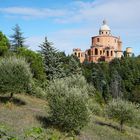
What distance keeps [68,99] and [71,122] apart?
1747 mm

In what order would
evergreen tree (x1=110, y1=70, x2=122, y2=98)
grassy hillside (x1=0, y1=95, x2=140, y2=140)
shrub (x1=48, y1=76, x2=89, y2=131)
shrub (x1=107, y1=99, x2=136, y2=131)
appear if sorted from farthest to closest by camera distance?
evergreen tree (x1=110, y1=70, x2=122, y2=98) → shrub (x1=107, y1=99, x2=136, y2=131) → shrub (x1=48, y1=76, x2=89, y2=131) → grassy hillside (x1=0, y1=95, x2=140, y2=140)

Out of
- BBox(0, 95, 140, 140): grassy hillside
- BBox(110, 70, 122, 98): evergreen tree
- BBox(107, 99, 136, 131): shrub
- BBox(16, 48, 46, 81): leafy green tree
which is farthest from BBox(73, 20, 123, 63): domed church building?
BBox(0, 95, 140, 140): grassy hillside

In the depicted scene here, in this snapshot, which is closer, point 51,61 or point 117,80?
point 51,61

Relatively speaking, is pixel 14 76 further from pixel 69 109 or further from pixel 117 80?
pixel 117 80

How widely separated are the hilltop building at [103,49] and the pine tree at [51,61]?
8456cm

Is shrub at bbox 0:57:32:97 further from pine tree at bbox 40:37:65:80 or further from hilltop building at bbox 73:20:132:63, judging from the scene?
hilltop building at bbox 73:20:132:63

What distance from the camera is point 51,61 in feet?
203

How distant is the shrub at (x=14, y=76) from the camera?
3055 cm

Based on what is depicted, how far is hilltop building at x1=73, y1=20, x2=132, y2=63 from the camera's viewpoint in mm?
149875

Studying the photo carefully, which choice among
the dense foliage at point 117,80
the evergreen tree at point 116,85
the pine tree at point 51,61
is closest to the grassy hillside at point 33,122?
the pine tree at point 51,61

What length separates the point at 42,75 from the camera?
186 feet

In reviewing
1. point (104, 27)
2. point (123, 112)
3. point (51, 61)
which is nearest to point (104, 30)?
point (104, 27)

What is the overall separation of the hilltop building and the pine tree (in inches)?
3329

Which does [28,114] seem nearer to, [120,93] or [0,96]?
[0,96]
